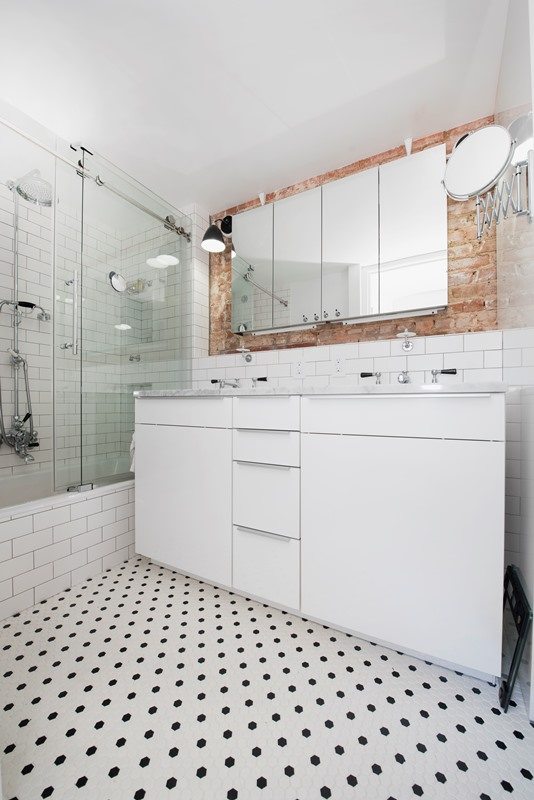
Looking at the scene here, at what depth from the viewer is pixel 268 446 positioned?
1383 millimetres

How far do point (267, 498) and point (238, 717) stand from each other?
0.68m

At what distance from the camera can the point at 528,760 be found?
2.78ft

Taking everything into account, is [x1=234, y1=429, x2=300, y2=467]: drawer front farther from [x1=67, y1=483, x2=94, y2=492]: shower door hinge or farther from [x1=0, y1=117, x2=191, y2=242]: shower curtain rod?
[x1=0, y1=117, x2=191, y2=242]: shower curtain rod

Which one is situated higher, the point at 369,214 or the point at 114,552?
the point at 369,214

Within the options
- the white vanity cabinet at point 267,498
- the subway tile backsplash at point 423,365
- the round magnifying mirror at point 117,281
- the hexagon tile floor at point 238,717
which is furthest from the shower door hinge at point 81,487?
the round magnifying mirror at point 117,281

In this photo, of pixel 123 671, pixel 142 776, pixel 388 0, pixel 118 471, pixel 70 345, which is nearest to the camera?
pixel 142 776

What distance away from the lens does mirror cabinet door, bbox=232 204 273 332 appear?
7.48 ft

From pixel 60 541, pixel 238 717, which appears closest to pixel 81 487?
pixel 60 541

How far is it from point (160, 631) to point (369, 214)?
94.6 inches

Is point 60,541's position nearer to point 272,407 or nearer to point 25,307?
point 272,407

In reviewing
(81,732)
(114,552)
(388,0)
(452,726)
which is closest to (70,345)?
(114,552)

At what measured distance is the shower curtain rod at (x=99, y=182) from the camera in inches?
67.2

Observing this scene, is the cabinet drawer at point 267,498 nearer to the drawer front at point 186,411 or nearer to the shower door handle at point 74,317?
the drawer front at point 186,411

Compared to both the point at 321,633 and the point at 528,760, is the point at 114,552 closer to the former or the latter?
the point at 321,633
